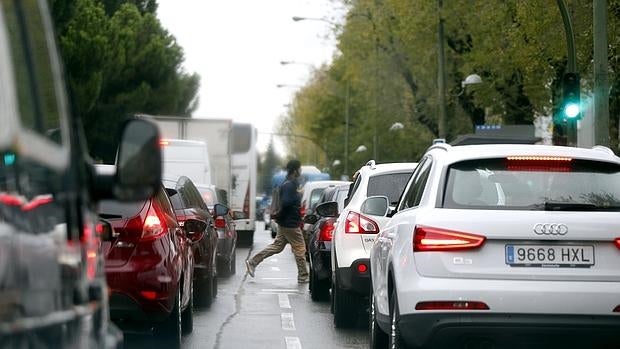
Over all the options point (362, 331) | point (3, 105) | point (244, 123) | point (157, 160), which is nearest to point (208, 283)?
point (362, 331)

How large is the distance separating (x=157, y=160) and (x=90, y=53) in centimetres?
4756

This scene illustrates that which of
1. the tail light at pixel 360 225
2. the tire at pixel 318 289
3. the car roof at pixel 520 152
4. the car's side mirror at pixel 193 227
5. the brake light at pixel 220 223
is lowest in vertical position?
the tire at pixel 318 289

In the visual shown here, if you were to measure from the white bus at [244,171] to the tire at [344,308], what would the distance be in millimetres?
24803

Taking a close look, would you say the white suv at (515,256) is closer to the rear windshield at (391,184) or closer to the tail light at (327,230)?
the rear windshield at (391,184)

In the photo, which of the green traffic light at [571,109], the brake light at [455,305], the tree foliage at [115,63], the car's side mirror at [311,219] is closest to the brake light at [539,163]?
the brake light at [455,305]

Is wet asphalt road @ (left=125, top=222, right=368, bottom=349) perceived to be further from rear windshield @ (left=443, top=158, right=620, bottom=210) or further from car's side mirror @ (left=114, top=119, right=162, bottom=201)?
car's side mirror @ (left=114, top=119, right=162, bottom=201)

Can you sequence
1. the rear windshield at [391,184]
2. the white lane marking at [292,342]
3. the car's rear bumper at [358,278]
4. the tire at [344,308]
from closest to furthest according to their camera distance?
1. the white lane marking at [292,342]
2. the car's rear bumper at [358,278]
3. the tire at [344,308]
4. the rear windshield at [391,184]

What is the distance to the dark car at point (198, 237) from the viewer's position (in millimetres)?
16062

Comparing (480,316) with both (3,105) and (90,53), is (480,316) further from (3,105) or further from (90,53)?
(90,53)

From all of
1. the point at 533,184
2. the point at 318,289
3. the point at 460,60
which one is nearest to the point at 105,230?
the point at 533,184

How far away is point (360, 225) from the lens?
13789mm

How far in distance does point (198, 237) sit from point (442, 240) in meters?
8.25

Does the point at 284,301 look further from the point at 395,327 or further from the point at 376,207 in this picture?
the point at 395,327

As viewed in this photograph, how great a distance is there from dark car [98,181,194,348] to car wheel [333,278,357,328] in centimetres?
285
